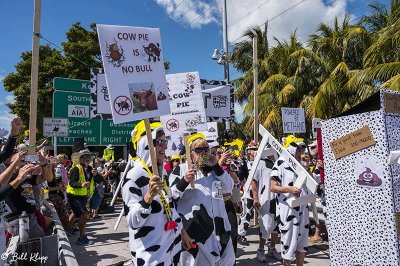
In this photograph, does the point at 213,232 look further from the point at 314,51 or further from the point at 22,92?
the point at 22,92

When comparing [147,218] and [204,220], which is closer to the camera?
[147,218]

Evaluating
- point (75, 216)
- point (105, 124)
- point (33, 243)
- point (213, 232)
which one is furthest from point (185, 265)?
point (105, 124)

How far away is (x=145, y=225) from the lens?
291 cm

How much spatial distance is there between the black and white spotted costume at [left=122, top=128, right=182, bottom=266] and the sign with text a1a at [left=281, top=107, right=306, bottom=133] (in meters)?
6.05

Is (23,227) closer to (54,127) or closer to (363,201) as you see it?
(363,201)

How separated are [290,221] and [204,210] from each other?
140cm

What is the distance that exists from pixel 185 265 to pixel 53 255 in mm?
1838

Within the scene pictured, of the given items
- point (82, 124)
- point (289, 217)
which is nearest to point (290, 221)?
point (289, 217)

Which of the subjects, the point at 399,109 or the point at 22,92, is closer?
the point at 399,109

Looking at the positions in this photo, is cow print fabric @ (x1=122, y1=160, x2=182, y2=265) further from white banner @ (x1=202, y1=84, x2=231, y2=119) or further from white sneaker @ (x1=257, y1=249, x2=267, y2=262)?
white banner @ (x1=202, y1=84, x2=231, y2=119)

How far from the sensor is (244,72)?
Result: 2631 cm

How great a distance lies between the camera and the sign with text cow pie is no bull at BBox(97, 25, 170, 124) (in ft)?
9.04

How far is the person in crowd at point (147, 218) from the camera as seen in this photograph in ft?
9.21

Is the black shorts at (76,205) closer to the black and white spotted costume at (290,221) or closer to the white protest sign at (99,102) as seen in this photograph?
the white protest sign at (99,102)
